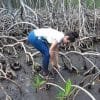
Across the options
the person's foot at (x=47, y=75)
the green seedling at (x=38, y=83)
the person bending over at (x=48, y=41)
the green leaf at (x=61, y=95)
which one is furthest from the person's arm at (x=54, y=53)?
the green leaf at (x=61, y=95)

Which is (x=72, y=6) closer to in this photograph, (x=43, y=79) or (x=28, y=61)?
(x=28, y=61)

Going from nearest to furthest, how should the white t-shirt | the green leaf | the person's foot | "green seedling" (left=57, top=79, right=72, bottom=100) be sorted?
1. "green seedling" (left=57, top=79, right=72, bottom=100)
2. the green leaf
3. the white t-shirt
4. the person's foot

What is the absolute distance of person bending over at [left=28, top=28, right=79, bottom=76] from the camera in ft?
23.5

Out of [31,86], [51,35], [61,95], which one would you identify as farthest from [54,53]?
[61,95]

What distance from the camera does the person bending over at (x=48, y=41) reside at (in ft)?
23.5

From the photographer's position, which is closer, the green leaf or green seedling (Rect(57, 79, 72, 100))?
green seedling (Rect(57, 79, 72, 100))

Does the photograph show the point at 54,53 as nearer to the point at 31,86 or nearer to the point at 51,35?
the point at 51,35

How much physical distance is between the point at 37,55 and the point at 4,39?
94cm

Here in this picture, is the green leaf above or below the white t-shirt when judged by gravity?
below

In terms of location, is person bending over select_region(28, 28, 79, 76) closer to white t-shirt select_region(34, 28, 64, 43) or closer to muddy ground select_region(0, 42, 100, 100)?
white t-shirt select_region(34, 28, 64, 43)

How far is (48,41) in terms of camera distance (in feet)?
24.3

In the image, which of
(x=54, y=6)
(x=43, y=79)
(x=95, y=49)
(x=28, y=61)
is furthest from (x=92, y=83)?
(x=54, y=6)

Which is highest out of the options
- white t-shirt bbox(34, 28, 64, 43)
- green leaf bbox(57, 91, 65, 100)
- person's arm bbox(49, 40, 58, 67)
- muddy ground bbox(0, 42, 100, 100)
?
white t-shirt bbox(34, 28, 64, 43)

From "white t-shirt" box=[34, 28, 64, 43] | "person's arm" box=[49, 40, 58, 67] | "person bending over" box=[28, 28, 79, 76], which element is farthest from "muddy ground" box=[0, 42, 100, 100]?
"white t-shirt" box=[34, 28, 64, 43]
